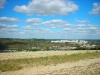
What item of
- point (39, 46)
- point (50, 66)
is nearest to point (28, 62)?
point (50, 66)

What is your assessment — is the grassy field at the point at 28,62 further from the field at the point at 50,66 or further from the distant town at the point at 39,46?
the distant town at the point at 39,46

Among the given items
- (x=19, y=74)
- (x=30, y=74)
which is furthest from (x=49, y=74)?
(x=19, y=74)

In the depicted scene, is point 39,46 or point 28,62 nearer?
point 28,62

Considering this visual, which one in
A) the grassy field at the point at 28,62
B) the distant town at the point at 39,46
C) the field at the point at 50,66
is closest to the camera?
the field at the point at 50,66

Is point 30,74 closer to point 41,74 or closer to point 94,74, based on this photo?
point 41,74

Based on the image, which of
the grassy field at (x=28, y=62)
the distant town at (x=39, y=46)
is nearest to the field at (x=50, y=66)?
the grassy field at (x=28, y=62)

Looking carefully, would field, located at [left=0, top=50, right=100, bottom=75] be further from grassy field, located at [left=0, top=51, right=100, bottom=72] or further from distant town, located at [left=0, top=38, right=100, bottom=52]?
distant town, located at [left=0, top=38, right=100, bottom=52]

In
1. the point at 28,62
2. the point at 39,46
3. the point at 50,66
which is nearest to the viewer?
the point at 50,66

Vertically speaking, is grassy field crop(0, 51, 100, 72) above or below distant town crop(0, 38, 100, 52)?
above

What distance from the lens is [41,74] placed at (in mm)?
16203

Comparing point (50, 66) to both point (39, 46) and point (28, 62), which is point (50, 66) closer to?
point (28, 62)

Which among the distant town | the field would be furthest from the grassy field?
the distant town

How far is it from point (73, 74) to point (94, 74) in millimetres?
1761

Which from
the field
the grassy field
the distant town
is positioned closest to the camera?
the field
